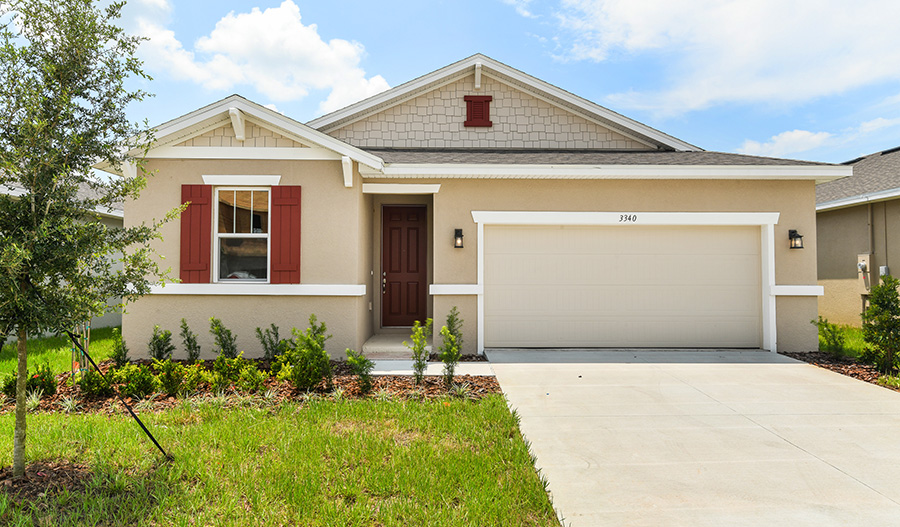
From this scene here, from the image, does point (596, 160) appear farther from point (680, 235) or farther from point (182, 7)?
point (182, 7)

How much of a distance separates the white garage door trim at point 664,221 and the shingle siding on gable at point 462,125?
9.22 feet

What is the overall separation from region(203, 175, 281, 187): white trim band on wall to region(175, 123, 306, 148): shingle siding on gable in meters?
0.49

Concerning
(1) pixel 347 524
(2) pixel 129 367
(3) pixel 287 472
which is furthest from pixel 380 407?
(2) pixel 129 367

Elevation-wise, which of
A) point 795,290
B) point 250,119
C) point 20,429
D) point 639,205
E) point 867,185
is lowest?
point 20,429

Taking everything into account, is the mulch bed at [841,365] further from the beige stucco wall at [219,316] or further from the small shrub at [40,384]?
the small shrub at [40,384]

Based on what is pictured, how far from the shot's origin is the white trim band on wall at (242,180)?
23.5ft

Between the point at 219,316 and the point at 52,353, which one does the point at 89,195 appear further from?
the point at 219,316

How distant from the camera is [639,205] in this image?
Answer: 7898 mm

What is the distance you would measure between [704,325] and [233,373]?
734cm

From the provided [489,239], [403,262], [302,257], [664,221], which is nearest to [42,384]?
[302,257]

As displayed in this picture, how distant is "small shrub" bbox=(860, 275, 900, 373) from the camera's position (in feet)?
20.9

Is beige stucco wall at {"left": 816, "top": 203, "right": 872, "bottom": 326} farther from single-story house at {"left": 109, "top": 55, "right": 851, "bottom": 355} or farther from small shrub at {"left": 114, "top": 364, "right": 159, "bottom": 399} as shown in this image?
small shrub at {"left": 114, "top": 364, "right": 159, "bottom": 399}

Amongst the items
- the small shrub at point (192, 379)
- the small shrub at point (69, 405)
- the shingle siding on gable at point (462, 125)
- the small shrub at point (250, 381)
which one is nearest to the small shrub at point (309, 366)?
the small shrub at point (250, 381)

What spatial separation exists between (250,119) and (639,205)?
6352mm
